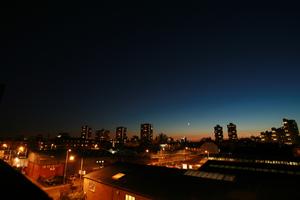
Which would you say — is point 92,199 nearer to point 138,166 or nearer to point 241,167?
point 138,166

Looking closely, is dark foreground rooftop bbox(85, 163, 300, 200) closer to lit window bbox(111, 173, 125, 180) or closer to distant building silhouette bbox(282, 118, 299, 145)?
lit window bbox(111, 173, 125, 180)

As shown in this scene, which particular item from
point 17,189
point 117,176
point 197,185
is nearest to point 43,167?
point 117,176

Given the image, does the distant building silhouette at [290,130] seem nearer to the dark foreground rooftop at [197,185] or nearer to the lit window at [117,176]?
the dark foreground rooftop at [197,185]

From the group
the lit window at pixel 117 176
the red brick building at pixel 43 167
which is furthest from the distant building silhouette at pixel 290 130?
the red brick building at pixel 43 167

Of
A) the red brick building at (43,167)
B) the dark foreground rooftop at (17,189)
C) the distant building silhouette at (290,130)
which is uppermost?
the distant building silhouette at (290,130)

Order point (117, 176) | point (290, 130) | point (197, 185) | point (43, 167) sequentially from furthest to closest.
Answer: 1. point (290, 130)
2. point (43, 167)
3. point (117, 176)
4. point (197, 185)

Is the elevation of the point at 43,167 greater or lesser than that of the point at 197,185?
lesser

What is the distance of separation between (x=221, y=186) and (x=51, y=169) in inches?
1422

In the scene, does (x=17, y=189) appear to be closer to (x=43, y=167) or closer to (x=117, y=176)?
(x=117, y=176)

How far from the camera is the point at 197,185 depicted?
745 inches

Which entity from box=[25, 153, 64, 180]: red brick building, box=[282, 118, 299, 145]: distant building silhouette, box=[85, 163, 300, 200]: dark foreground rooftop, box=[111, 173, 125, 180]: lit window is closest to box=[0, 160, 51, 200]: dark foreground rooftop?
box=[85, 163, 300, 200]: dark foreground rooftop

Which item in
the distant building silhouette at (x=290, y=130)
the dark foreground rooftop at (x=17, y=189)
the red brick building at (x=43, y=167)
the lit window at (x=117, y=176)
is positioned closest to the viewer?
the dark foreground rooftop at (x=17, y=189)

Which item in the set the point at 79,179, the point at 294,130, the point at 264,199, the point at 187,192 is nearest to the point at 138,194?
the point at 187,192

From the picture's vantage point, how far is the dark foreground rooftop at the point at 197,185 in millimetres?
16703
